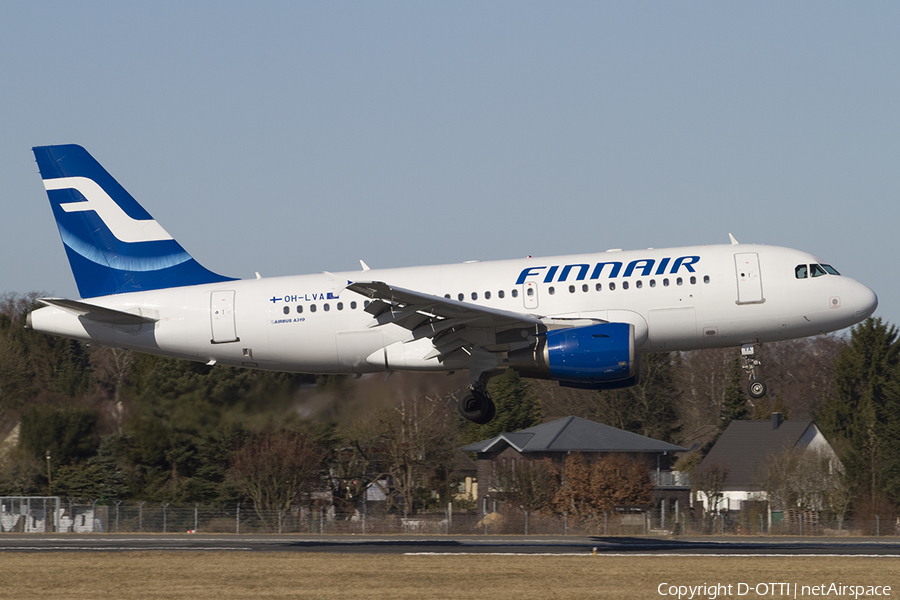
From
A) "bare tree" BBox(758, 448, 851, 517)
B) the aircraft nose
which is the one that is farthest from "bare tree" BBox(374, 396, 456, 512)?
the aircraft nose

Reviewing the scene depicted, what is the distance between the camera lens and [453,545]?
3703 cm

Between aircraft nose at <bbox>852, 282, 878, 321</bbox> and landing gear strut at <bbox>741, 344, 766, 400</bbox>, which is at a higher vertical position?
aircraft nose at <bbox>852, 282, 878, 321</bbox>

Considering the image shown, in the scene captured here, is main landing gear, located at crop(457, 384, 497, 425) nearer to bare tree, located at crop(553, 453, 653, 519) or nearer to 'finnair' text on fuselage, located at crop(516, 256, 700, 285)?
'finnair' text on fuselage, located at crop(516, 256, 700, 285)

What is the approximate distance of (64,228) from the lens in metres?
32.3

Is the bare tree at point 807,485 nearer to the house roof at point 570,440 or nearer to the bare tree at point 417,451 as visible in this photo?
the house roof at point 570,440

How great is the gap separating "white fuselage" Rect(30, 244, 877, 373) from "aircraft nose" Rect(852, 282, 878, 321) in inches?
1.5

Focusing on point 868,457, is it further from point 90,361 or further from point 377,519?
point 90,361

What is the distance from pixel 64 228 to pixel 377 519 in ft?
71.1

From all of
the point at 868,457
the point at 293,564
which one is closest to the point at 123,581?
the point at 293,564

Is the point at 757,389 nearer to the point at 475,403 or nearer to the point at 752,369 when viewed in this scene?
the point at 752,369

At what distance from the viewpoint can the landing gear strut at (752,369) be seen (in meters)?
28.8

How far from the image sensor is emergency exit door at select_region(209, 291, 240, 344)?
98.4ft

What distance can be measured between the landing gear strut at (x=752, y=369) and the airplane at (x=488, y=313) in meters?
0.05

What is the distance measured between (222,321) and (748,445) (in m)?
51.2
